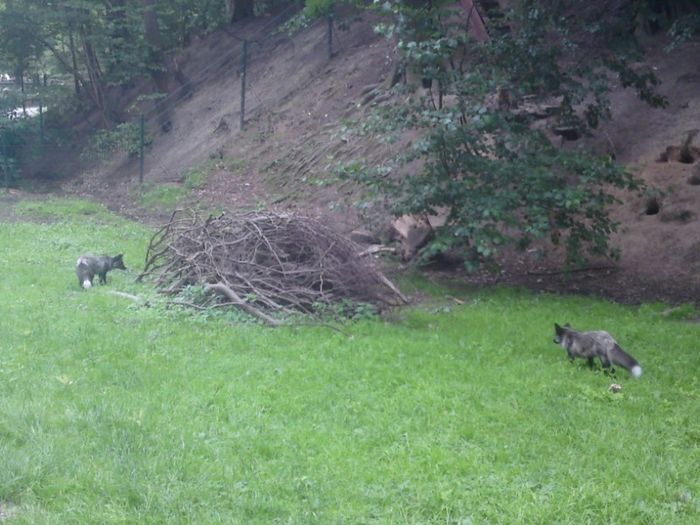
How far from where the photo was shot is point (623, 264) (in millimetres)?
14406

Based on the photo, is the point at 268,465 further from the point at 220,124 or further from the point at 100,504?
the point at 220,124

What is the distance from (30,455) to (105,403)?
4.37 ft

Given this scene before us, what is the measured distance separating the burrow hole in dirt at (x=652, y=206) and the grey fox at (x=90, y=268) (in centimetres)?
896

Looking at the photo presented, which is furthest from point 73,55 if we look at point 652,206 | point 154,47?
point 652,206

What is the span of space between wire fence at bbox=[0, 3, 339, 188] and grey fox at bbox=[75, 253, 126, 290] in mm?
11684

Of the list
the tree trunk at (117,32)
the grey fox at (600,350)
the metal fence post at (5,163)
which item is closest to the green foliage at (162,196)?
the metal fence post at (5,163)

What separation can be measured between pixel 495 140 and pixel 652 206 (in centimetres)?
333

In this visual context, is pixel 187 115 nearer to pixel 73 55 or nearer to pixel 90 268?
pixel 73 55

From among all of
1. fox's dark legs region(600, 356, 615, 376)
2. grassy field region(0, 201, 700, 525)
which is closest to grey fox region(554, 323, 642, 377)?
fox's dark legs region(600, 356, 615, 376)

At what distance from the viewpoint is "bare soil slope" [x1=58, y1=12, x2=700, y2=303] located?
1434cm

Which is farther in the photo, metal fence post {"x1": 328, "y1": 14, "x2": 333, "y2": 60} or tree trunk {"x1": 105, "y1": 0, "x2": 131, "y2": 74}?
tree trunk {"x1": 105, "y1": 0, "x2": 131, "y2": 74}

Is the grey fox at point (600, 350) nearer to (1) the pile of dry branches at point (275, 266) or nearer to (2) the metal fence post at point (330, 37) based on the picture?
(1) the pile of dry branches at point (275, 266)

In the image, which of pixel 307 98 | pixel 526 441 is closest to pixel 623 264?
pixel 526 441

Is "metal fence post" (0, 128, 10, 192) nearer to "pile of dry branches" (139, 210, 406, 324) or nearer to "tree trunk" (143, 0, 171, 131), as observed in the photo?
"tree trunk" (143, 0, 171, 131)
